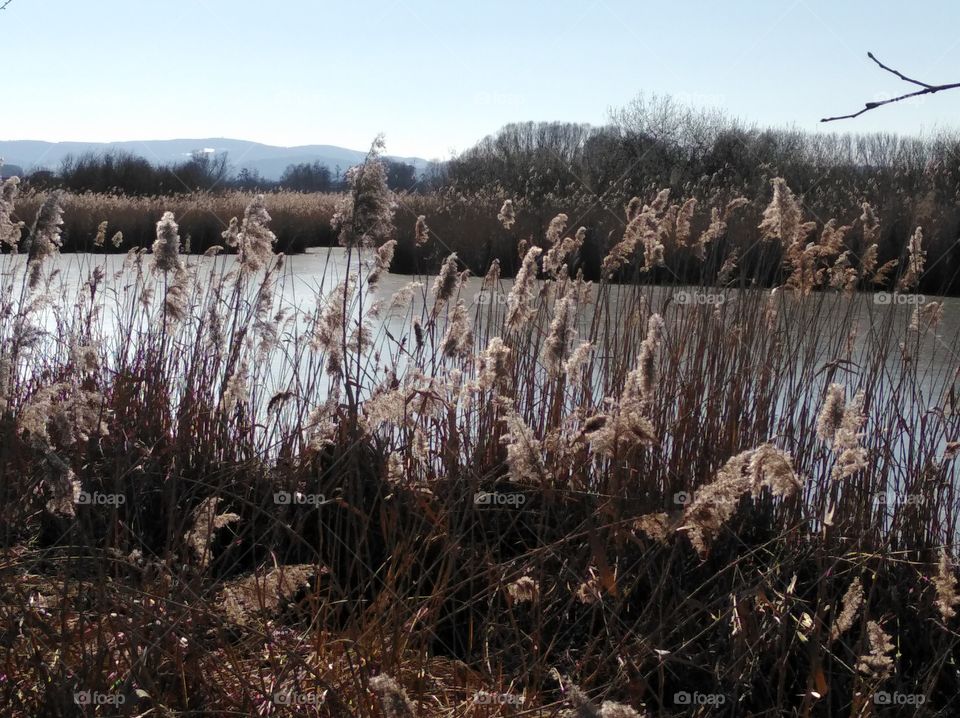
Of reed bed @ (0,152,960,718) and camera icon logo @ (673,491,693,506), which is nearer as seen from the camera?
reed bed @ (0,152,960,718)

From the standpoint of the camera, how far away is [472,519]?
2438 mm

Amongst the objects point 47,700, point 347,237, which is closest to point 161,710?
point 47,700

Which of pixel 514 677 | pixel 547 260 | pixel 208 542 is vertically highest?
pixel 547 260

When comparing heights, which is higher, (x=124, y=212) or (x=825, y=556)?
(x=124, y=212)

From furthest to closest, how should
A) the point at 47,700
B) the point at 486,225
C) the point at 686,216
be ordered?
the point at 486,225 < the point at 686,216 < the point at 47,700

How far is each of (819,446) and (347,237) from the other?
166 cm

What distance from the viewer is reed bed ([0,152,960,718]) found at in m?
1.82

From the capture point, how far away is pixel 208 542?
1.89m

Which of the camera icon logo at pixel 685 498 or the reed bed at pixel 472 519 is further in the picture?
the camera icon logo at pixel 685 498

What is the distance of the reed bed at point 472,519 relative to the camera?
1.82 metres

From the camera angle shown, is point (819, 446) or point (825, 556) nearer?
point (825, 556)

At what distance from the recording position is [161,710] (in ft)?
5.69

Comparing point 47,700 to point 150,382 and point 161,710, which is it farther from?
point 150,382

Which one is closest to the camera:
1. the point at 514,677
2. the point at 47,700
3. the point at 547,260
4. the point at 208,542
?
the point at 47,700
